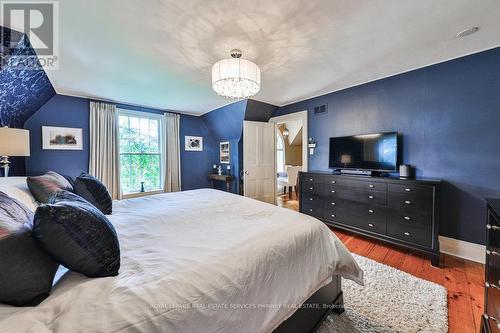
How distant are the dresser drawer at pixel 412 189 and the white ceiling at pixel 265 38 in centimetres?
160

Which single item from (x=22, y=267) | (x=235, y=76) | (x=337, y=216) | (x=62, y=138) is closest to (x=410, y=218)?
(x=337, y=216)

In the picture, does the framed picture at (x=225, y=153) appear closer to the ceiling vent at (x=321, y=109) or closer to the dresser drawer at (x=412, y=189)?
the ceiling vent at (x=321, y=109)

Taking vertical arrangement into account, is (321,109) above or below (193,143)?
above

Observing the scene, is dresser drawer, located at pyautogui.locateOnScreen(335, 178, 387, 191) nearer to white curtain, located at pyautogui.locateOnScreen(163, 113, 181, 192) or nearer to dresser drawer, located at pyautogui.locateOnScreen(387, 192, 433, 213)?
dresser drawer, located at pyautogui.locateOnScreen(387, 192, 433, 213)

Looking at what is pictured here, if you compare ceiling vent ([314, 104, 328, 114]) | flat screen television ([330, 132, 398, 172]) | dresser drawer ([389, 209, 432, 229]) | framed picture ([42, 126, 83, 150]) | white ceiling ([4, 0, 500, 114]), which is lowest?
dresser drawer ([389, 209, 432, 229])

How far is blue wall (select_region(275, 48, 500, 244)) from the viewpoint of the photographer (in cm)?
226

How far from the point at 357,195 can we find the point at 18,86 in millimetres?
4514

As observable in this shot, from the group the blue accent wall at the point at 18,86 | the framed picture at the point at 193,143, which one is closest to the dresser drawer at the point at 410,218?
the framed picture at the point at 193,143

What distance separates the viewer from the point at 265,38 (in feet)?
6.58

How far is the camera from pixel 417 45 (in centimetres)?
219

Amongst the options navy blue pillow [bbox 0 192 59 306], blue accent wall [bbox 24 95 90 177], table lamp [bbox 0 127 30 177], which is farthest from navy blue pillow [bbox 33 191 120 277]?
blue accent wall [bbox 24 95 90 177]

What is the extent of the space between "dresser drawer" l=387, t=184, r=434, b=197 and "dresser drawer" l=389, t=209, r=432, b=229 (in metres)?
0.25

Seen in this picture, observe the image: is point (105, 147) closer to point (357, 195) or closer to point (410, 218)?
point (357, 195)

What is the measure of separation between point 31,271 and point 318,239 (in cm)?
145
